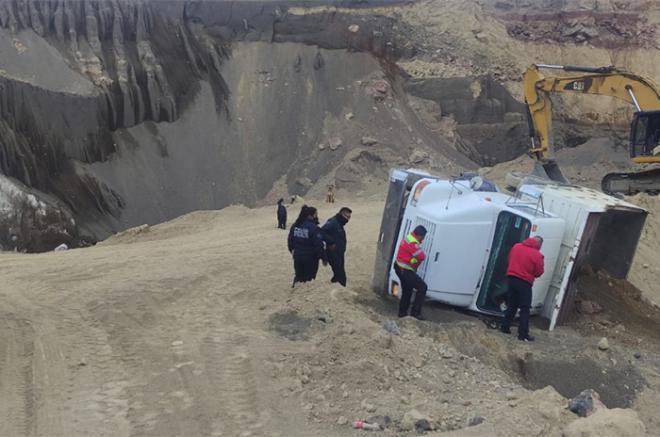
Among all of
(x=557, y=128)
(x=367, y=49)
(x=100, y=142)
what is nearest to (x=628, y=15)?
(x=557, y=128)

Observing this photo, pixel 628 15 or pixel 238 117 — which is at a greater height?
pixel 628 15

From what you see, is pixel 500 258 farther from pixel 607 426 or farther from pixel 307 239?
pixel 607 426

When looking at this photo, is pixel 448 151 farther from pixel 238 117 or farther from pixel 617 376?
pixel 617 376

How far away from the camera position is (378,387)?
205 inches

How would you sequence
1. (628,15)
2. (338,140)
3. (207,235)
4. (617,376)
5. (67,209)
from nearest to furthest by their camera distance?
(617,376) < (207,235) < (67,209) < (338,140) < (628,15)

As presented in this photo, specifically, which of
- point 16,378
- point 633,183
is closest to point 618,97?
point 633,183

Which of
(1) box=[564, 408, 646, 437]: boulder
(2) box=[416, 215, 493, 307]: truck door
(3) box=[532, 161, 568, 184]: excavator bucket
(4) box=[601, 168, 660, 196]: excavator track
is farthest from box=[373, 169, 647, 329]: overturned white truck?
(4) box=[601, 168, 660, 196]: excavator track

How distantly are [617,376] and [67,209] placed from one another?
16.7 meters

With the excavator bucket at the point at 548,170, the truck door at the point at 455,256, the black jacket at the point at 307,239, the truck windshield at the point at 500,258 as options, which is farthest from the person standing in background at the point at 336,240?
the excavator bucket at the point at 548,170

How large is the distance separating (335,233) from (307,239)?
0.44m

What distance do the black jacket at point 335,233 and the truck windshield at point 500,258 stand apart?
1.72 metres

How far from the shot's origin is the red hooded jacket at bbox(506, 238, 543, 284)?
7031 millimetres

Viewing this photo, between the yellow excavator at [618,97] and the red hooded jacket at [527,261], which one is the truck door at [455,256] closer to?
the red hooded jacket at [527,261]

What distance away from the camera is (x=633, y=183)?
45.2ft
